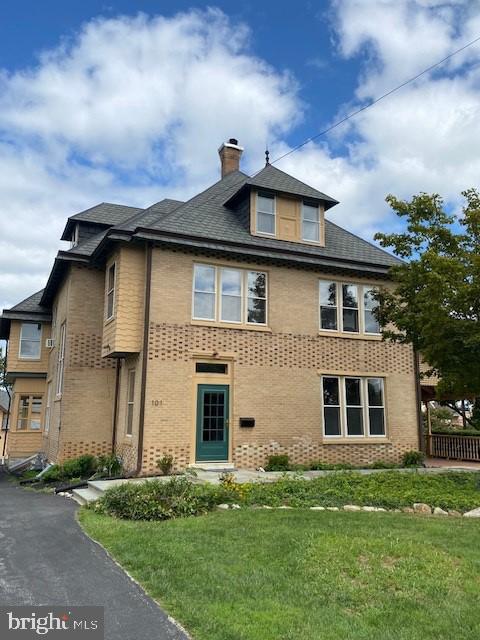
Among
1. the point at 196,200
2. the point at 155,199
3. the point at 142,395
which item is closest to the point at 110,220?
the point at 155,199

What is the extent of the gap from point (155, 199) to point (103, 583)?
55.1 feet

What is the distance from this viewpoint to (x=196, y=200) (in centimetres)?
1723

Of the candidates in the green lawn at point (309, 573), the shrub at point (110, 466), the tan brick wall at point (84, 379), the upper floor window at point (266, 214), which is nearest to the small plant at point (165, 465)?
the shrub at point (110, 466)

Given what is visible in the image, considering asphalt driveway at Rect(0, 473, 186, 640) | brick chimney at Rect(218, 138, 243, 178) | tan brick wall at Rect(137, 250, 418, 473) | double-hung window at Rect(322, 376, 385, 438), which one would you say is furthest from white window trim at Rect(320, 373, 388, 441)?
brick chimney at Rect(218, 138, 243, 178)

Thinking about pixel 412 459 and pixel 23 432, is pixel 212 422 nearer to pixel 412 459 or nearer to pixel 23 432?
pixel 412 459

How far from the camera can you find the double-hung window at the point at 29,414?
23.9 meters

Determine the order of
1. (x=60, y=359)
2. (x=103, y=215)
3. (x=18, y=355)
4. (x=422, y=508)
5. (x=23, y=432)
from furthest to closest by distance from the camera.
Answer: (x=23, y=432), (x=18, y=355), (x=103, y=215), (x=60, y=359), (x=422, y=508)

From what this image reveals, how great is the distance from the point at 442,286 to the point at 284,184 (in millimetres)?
7434

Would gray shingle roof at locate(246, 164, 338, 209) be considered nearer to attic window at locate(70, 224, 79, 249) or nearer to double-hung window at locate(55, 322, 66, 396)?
attic window at locate(70, 224, 79, 249)

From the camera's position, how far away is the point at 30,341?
928 inches

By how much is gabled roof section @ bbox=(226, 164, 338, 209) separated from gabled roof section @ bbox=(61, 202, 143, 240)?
562 cm

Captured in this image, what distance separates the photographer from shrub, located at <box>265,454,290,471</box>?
46.7 feet

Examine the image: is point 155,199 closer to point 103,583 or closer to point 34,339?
point 34,339

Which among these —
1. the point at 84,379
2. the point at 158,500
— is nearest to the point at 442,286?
the point at 158,500
